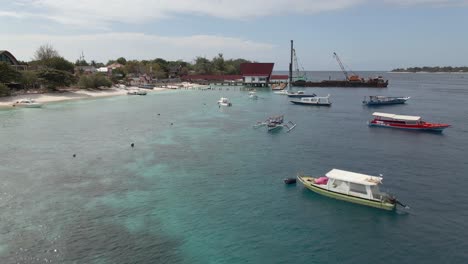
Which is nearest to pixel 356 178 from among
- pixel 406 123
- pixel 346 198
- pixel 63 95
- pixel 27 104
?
pixel 346 198

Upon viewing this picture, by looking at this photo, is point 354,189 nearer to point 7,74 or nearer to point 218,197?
point 218,197

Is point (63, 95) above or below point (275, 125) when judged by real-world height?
above

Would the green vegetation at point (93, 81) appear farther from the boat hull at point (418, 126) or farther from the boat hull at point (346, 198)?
the boat hull at point (346, 198)

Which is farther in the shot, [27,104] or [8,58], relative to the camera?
[8,58]

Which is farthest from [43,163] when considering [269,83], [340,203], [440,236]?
[269,83]

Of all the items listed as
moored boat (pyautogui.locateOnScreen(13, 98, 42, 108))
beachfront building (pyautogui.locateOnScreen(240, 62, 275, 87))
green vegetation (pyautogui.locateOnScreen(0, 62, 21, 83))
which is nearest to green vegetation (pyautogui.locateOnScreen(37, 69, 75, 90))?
green vegetation (pyautogui.locateOnScreen(0, 62, 21, 83))

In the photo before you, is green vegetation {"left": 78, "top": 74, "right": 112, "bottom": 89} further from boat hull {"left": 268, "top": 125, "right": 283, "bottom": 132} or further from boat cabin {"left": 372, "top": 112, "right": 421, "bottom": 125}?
boat cabin {"left": 372, "top": 112, "right": 421, "bottom": 125}

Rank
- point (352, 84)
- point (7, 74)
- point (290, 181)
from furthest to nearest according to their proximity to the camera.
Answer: point (352, 84) < point (7, 74) < point (290, 181)


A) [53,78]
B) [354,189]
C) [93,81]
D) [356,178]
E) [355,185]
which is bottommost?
[354,189]
